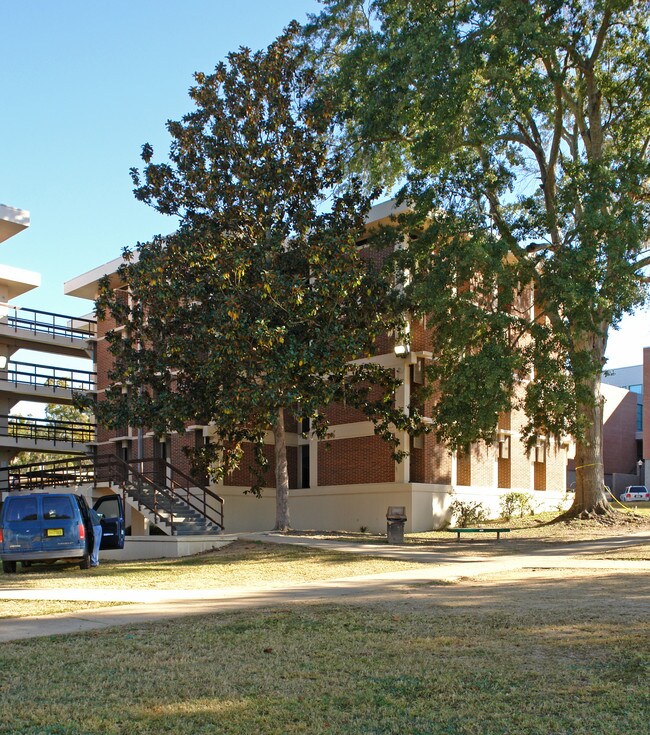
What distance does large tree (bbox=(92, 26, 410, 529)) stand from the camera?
2253 centimetres

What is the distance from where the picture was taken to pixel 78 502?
1964 centimetres

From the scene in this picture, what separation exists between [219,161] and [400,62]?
561 cm

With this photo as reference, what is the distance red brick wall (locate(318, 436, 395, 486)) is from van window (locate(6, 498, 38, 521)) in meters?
12.3

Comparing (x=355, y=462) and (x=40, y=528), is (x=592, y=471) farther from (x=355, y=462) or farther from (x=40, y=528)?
(x=40, y=528)

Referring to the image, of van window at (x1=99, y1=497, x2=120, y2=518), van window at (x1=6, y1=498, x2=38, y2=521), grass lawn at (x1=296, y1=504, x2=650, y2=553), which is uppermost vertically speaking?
van window at (x1=6, y1=498, x2=38, y2=521)

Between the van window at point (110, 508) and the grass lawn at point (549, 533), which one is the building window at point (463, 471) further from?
the van window at point (110, 508)

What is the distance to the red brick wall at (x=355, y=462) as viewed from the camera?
3064 centimetres

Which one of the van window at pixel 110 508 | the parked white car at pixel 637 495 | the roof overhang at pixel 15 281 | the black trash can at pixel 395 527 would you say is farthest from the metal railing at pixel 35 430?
the parked white car at pixel 637 495

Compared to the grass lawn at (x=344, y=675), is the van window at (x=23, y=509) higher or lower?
higher

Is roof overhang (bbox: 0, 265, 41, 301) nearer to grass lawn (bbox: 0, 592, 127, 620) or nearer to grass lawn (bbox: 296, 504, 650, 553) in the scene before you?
grass lawn (bbox: 296, 504, 650, 553)

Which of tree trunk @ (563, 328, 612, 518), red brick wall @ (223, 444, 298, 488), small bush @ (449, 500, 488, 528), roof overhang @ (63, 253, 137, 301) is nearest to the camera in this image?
tree trunk @ (563, 328, 612, 518)

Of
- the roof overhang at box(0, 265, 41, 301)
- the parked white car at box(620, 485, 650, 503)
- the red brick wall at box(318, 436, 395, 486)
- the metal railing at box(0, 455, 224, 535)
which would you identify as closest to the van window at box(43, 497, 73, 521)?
the metal railing at box(0, 455, 224, 535)

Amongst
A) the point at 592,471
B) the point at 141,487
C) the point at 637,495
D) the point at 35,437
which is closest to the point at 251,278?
the point at 141,487

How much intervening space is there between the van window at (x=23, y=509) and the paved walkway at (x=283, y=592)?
4.54m
